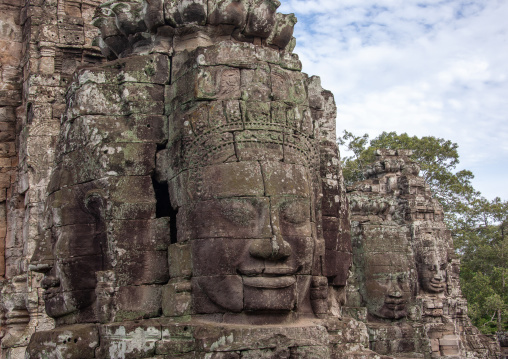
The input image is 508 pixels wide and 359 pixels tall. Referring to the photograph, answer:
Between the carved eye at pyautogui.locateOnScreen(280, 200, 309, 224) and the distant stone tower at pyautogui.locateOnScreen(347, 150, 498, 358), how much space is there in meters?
4.29

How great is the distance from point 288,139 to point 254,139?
39 cm

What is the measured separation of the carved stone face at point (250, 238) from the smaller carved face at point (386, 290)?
609cm

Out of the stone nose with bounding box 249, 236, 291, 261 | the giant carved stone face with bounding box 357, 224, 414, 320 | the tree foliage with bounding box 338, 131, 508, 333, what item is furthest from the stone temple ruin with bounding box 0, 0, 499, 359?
the tree foliage with bounding box 338, 131, 508, 333

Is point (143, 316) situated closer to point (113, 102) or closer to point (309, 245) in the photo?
point (309, 245)

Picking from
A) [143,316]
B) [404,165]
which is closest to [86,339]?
[143,316]

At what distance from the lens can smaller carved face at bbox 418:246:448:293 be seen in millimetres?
16469

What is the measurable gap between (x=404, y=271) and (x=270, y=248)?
6921 millimetres

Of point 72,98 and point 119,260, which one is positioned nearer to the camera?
point 119,260

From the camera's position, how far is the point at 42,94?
39.3 ft

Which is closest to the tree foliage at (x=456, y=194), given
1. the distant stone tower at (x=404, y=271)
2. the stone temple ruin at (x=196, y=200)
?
the distant stone tower at (x=404, y=271)

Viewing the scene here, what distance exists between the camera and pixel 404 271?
12875mm

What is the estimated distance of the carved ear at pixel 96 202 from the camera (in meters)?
7.21

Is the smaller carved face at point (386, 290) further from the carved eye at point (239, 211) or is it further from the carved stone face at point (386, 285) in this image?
the carved eye at point (239, 211)

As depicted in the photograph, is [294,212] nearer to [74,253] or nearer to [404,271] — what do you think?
[74,253]
